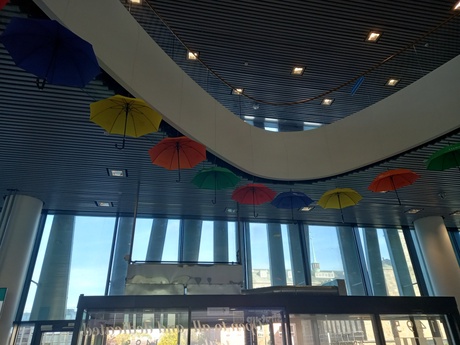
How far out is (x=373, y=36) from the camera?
573 centimetres

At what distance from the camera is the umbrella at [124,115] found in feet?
13.3

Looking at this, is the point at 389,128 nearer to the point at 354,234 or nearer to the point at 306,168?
the point at 306,168

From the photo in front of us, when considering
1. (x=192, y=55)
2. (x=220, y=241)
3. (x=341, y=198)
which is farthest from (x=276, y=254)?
(x=192, y=55)

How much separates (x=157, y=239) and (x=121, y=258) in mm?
1046

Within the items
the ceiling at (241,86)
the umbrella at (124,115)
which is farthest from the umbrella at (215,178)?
the umbrella at (124,115)

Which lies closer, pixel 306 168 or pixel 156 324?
pixel 156 324

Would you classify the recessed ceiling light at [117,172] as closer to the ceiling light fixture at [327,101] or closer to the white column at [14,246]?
the white column at [14,246]

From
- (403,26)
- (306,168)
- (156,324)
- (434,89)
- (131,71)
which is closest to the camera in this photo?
(131,71)

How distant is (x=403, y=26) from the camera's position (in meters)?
5.62

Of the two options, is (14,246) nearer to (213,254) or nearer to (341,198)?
(213,254)

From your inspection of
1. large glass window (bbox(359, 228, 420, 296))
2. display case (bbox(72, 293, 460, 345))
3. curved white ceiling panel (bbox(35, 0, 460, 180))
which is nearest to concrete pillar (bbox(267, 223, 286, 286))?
large glass window (bbox(359, 228, 420, 296))

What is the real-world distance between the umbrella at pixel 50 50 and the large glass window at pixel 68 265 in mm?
6090

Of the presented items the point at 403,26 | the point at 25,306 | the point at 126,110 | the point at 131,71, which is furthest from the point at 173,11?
the point at 25,306

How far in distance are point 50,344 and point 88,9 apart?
7.24 metres
